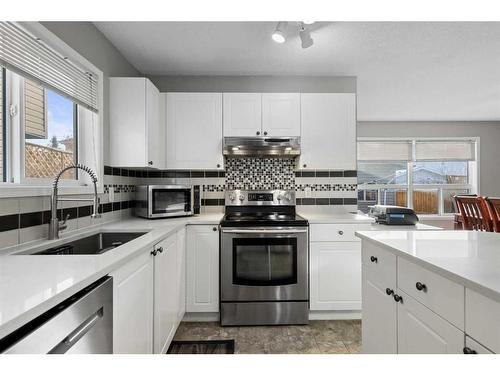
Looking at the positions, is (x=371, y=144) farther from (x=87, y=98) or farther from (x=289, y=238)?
(x=87, y=98)

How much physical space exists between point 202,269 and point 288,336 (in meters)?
0.88

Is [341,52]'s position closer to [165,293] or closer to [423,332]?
[423,332]

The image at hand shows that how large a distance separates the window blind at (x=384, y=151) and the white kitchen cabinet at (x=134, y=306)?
191 inches

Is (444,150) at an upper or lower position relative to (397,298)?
upper

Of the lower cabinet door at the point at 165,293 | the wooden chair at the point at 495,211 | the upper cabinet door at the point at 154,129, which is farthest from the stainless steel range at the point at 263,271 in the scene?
the wooden chair at the point at 495,211

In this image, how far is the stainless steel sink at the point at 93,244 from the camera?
1575mm

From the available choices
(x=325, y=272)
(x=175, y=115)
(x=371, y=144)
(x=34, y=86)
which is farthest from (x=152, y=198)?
(x=371, y=144)

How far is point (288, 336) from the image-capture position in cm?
230

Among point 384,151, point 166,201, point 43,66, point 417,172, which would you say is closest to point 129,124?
point 166,201

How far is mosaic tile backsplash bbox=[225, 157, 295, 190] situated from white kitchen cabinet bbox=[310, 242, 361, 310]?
86cm

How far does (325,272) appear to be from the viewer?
2.53m

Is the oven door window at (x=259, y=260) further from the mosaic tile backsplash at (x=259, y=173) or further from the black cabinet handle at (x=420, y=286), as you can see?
the black cabinet handle at (x=420, y=286)

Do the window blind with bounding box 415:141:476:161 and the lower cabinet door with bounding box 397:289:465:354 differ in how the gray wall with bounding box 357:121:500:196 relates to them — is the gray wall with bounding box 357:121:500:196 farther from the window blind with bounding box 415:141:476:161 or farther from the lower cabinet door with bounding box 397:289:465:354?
the lower cabinet door with bounding box 397:289:465:354

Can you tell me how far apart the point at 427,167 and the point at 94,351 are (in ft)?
20.0
